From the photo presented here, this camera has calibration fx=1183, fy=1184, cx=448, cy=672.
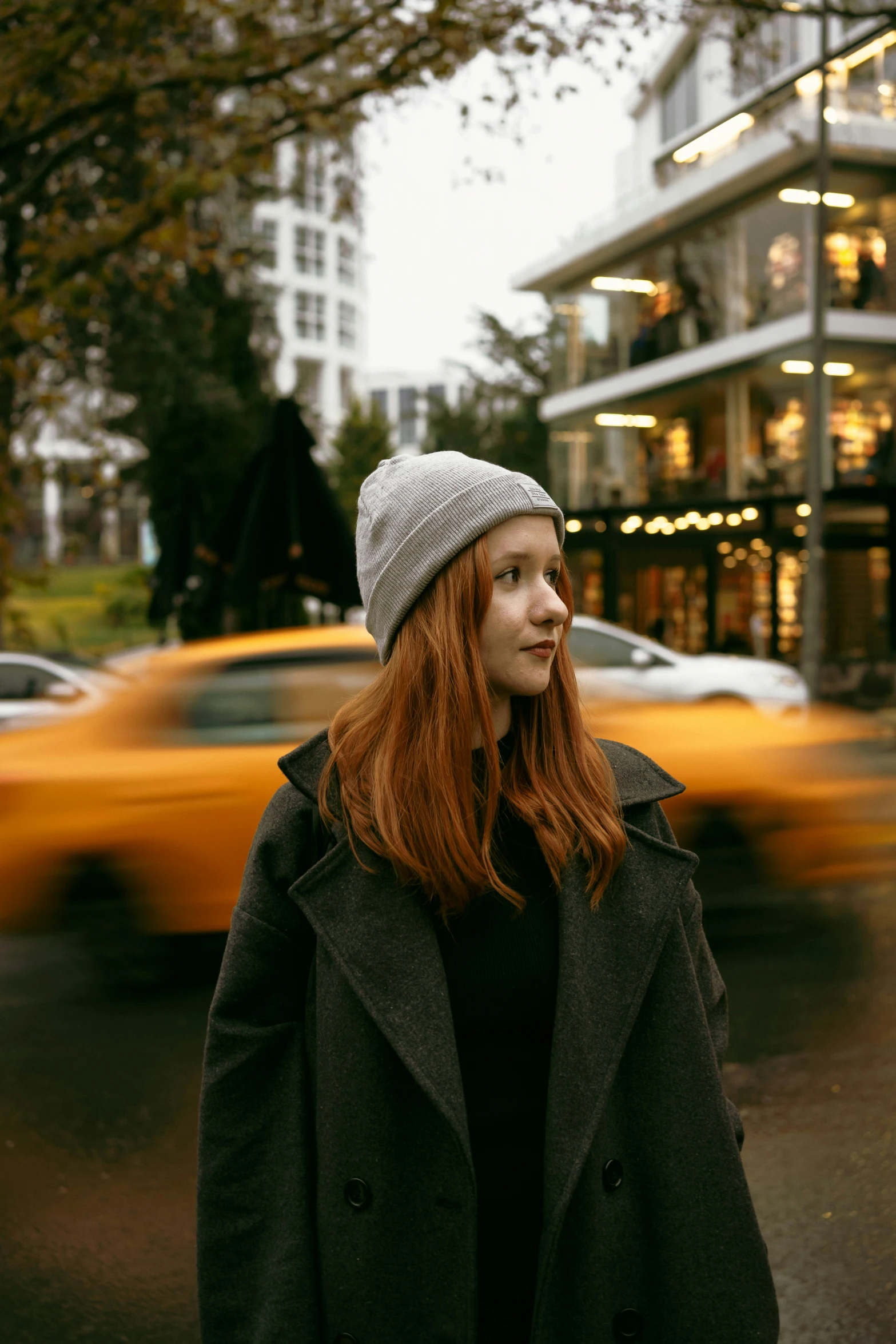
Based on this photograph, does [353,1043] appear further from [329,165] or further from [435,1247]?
[329,165]

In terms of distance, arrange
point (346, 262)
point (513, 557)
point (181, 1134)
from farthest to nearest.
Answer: point (346, 262) < point (181, 1134) < point (513, 557)

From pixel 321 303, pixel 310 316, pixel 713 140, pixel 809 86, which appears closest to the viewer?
pixel 809 86

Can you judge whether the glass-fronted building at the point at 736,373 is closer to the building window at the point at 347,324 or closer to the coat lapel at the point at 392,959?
the coat lapel at the point at 392,959

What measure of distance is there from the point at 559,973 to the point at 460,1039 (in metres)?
0.17

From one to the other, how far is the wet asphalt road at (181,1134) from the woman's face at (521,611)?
6.98 ft

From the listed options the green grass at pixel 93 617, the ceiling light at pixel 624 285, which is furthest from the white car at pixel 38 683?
the ceiling light at pixel 624 285

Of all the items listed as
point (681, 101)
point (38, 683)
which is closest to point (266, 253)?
point (38, 683)

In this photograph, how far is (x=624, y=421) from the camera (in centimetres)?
2808

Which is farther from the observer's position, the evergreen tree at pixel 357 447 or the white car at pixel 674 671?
the evergreen tree at pixel 357 447

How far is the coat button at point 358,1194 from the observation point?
1.54m

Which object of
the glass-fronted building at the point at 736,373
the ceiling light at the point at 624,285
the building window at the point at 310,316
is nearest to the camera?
the glass-fronted building at the point at 736,373

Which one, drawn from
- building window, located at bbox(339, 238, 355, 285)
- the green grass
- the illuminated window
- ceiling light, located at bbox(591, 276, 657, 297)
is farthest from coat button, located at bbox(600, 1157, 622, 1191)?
the illuminated window

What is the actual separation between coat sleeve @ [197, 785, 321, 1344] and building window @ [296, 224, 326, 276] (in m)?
82.1

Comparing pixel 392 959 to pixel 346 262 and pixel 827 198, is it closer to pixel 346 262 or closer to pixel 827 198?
pixel 827 198
